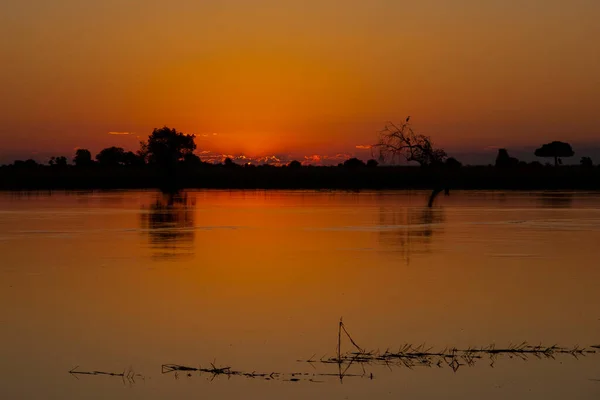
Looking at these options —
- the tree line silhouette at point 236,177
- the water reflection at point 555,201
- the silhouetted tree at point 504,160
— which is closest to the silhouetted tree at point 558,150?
the silhouetted tree at point 504,160

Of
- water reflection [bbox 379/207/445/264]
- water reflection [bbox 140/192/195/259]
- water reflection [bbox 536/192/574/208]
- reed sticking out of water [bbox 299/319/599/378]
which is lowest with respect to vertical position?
reed sticking out of water [bbox 299/319/599/378]

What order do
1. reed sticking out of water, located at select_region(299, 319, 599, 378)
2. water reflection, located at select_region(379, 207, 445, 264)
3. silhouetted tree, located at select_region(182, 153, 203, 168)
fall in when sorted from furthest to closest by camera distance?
1. silhouetted tree, located at select_region(182, 153, 203, 168)
2. water reflection, located at select_region(379, 207, 445, 264)
3. reed sticking out of water, located at select_region(299, 319, 599, 378)

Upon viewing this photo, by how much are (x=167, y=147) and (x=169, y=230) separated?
7662 centimetres

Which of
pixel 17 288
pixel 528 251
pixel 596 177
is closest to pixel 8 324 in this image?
pixel 17 288

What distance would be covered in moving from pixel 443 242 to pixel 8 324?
1615 centimetres

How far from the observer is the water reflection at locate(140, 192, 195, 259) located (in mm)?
24781

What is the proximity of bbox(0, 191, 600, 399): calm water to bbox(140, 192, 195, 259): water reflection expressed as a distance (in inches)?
4.9

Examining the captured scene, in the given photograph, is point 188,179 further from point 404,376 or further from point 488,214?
point 404,376

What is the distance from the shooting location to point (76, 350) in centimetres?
1209

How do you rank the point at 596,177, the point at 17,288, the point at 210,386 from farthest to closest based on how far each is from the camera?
the point at 596,177 < the point at 17,288 < the point at 210,386

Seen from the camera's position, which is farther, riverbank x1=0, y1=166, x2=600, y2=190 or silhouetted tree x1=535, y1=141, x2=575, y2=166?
silhouetted tree x1=535, y1=141, x2=575, y2=166

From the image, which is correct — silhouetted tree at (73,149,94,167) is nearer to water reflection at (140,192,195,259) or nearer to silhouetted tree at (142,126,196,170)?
silhouetted tree at (142,126,196,170)

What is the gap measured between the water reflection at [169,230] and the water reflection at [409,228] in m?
5.97

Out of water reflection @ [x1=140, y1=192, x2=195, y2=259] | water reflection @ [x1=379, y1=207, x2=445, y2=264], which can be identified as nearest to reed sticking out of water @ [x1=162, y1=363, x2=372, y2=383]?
water reflection @ [x1=379, y1=207, x2=445, y2=264]
